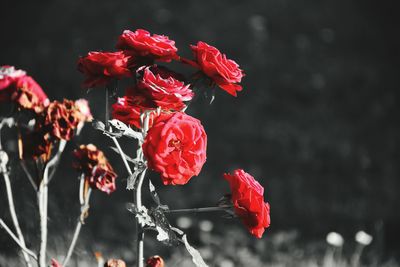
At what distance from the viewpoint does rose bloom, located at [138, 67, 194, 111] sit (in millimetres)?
853

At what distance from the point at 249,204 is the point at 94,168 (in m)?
0.33

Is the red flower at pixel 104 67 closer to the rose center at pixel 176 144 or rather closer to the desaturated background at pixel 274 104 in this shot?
the rose center at pixel 176 144

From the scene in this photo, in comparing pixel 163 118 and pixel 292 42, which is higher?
pixel 163 118

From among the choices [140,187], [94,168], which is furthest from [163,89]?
[94,168]

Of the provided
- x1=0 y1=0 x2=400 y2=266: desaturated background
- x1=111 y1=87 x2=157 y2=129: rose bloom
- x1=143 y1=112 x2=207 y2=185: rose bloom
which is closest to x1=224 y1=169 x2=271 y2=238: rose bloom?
x1=143 y1=112 x2=207 y2=185: rose bloom

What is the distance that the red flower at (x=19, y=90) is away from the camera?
1052 millimetres

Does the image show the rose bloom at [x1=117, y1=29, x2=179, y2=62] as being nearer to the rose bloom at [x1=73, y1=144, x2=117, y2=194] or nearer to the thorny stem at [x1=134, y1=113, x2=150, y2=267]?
the thorny stem at [x1=134, y1=113, x2=150, y2=267]

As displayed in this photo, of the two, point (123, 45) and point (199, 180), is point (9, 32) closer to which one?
point (199, 180)

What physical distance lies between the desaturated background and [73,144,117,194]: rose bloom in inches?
14.1

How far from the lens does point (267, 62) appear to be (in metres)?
4.40

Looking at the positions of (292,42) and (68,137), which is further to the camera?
(292,42)

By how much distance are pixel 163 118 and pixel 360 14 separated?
Result: 430cm

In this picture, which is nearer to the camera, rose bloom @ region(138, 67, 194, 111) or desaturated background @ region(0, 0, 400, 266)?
rose bloom @ region(138, 67, 194, 111)

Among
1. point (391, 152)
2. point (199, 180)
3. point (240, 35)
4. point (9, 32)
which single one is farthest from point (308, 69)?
point (9, 32)
